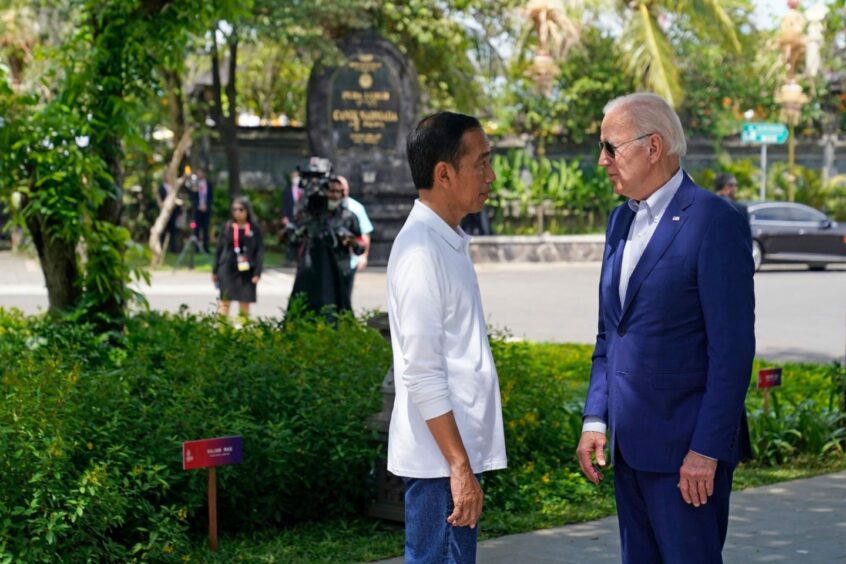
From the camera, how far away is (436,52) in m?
32.0

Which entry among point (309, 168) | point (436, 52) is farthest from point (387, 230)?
point (309, 168)

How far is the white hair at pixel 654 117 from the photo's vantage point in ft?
13.9

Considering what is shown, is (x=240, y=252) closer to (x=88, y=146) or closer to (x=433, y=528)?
(x=88, y=146)

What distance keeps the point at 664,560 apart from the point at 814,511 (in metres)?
3.60

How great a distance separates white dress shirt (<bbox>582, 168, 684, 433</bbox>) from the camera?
4305 mm

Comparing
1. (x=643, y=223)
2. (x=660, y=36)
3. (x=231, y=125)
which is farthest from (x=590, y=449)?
(x=660, y=36)

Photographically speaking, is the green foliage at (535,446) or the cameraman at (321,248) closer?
the green foliage at (535,446)

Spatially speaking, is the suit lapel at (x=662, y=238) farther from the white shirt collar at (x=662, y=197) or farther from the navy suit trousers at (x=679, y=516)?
the navy suit trousers at (x=679, y=516)

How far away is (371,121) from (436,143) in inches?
1004

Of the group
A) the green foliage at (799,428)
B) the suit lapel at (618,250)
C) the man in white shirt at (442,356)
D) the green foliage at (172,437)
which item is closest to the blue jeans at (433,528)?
the man in white shirt at (442,356)

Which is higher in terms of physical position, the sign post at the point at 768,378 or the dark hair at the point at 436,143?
the dark hair at the point at 436,143

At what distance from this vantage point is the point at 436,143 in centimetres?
422

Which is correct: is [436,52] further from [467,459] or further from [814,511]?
[467,459]

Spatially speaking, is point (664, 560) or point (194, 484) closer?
point (664, 560)
